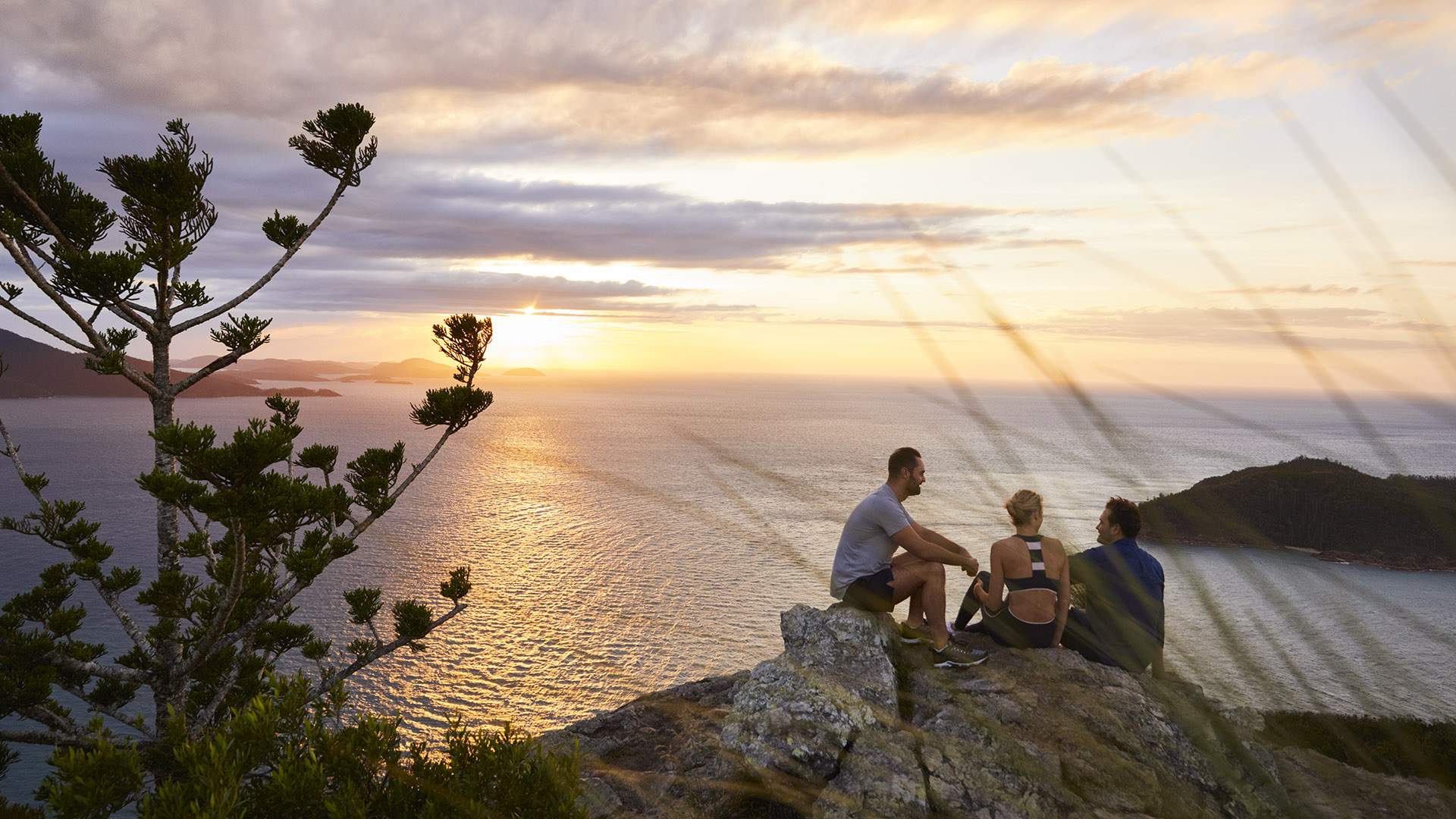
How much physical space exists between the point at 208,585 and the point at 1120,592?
1345cm

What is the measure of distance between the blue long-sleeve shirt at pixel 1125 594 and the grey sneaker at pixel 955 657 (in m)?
1.53

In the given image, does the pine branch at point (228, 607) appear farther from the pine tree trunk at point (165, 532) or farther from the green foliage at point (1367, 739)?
the green foliage at point (1367, 739)

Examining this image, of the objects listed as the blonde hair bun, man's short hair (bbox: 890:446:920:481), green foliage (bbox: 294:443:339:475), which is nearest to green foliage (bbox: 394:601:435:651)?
green foliage (bbox: 294:443:339:475)

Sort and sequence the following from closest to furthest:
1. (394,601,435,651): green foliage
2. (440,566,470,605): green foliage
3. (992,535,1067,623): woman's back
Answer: (992,535,1067,623): woman's back → (394,601,435,651): green foliage → (440,566,470,605): green foliage

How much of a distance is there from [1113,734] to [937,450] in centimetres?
12526

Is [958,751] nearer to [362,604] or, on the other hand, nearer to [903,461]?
[903,461]

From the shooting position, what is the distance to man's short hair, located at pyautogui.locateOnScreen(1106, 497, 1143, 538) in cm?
911

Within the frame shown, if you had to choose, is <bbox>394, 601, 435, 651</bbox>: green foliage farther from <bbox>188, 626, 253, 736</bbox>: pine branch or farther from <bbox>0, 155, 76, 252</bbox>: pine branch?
<bbox>0, 155, 76, 252</bbox>: pine branch

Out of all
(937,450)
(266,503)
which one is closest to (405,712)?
(266,503)

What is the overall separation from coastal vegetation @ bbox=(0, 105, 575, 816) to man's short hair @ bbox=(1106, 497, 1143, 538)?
22.4ft

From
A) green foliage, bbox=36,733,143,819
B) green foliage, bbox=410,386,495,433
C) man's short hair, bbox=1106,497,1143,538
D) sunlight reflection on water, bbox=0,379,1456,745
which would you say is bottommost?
sunlight reflection on water, bbox=0,379,1456,745

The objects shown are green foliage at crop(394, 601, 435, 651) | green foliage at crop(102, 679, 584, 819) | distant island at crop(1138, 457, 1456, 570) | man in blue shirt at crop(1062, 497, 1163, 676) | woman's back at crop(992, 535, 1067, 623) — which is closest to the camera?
green foliage at crop(102, 679, 584, 819)

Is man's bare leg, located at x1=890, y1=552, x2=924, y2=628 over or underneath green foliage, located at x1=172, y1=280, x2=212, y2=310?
underneath

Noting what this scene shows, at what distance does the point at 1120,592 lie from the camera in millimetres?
9453
